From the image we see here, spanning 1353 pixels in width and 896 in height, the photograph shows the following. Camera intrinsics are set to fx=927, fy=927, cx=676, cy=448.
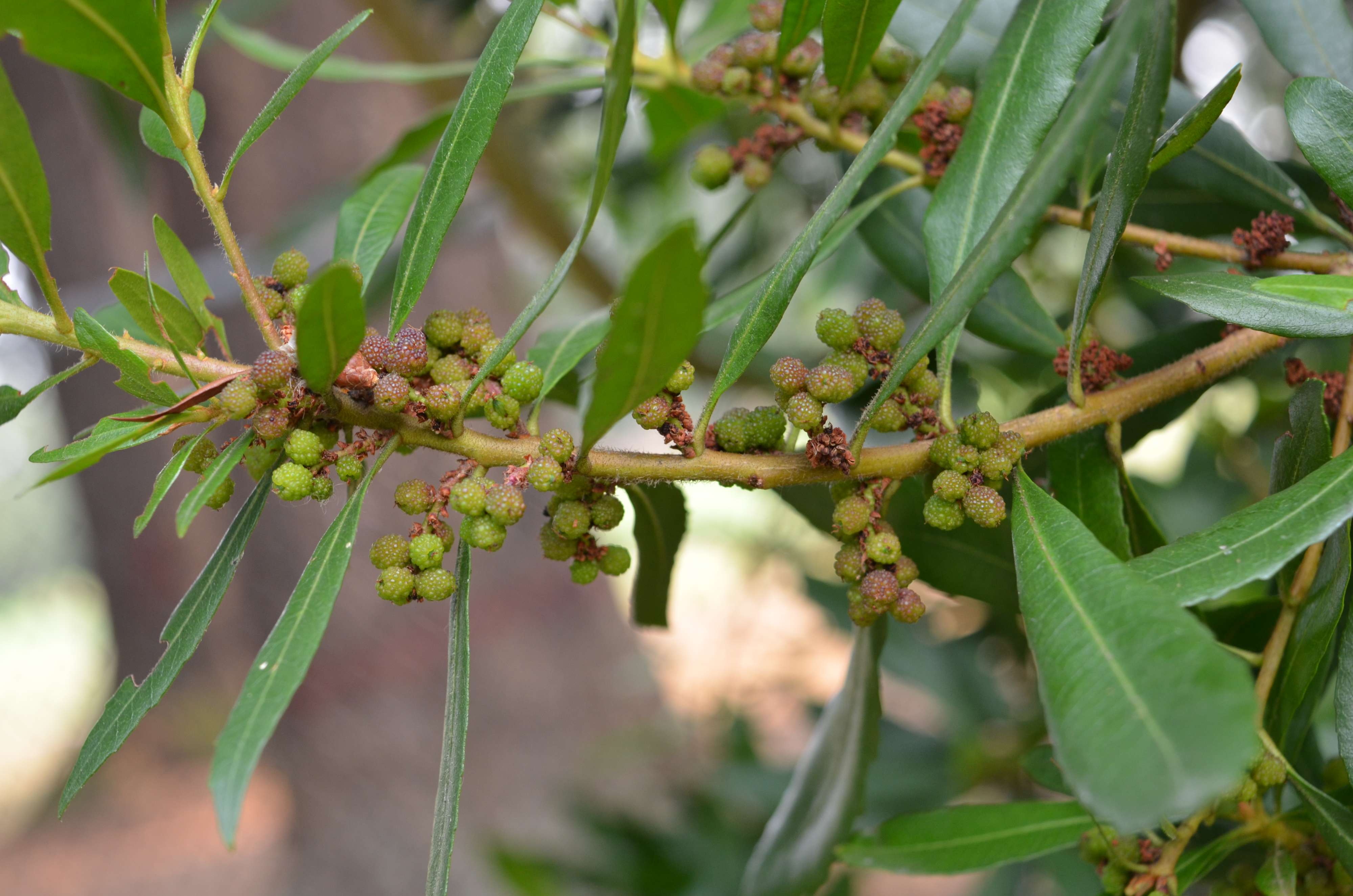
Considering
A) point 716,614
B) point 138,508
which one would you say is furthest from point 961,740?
point 138,508

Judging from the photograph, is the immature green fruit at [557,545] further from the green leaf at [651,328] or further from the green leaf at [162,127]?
the green leaf at [162,127]

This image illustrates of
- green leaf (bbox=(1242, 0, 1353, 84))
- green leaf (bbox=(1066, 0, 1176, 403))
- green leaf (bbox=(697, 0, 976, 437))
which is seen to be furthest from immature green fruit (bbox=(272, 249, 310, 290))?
green leaf (bbox=(1242, 0, 1353, 84))

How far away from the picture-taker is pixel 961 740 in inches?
87.5

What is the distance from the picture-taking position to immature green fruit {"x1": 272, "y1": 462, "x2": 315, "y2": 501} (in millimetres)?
745

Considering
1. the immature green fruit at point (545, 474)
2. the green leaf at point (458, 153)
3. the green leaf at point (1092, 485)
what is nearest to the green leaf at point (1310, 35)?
the green leaf at point (1092, 485)

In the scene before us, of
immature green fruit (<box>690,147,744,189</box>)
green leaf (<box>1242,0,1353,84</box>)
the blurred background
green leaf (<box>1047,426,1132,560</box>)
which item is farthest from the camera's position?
the blurred background

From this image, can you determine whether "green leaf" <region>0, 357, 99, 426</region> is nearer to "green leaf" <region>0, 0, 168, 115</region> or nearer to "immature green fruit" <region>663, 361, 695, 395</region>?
"green leaf" <region>0, 0, 168, 115</region>

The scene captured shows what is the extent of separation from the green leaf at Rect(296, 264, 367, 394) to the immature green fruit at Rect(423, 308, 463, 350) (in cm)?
14

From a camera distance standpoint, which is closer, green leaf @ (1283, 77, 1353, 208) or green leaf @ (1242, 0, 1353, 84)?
green leaf @ (1283, 77, 1353, 208)

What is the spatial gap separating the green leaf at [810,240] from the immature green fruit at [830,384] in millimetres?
56

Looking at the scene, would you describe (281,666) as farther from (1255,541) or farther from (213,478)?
(1255,541)

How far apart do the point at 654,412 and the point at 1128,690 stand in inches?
16.0

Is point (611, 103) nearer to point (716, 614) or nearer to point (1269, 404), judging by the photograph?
point (1269, 404)

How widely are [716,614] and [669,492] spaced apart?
517cm
